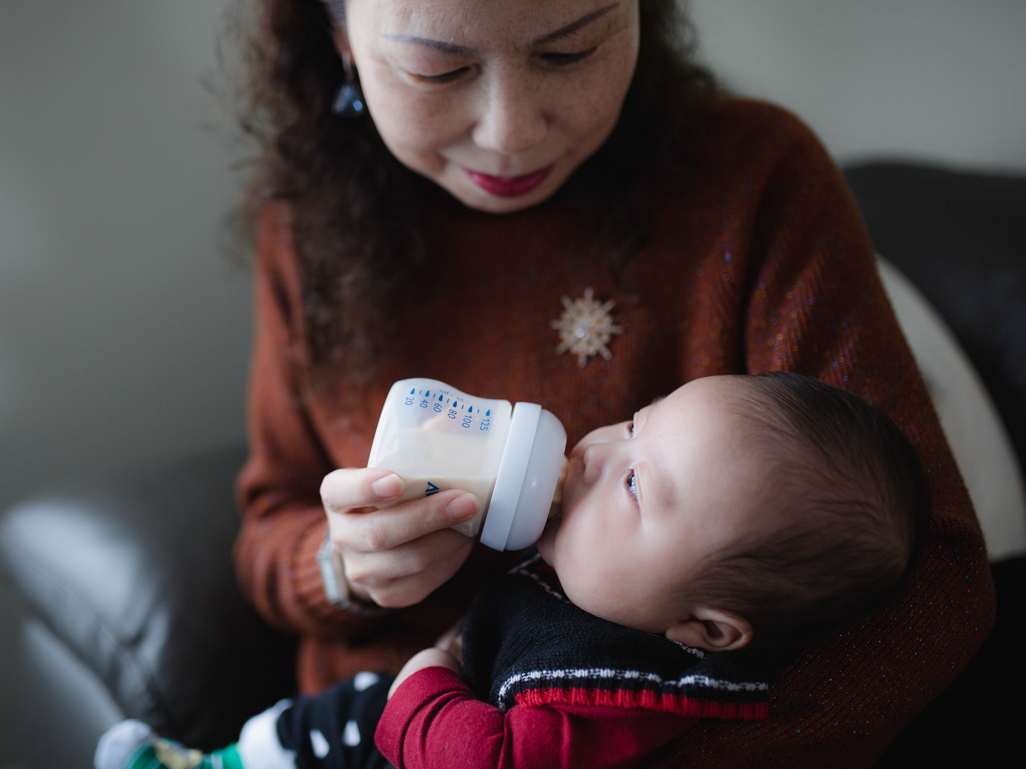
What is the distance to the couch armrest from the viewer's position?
1.08 m

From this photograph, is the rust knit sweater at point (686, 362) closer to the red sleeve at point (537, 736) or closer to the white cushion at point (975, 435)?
the red sleeve at point (537, 736)

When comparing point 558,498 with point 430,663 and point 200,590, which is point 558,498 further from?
point 200,590

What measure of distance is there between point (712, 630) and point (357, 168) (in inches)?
31.8

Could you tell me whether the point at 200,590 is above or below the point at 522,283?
below

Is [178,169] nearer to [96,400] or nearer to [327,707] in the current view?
[96,400]

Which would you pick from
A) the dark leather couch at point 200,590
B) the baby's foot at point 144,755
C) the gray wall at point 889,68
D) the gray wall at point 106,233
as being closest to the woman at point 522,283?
the dark leather couch at point 200,590

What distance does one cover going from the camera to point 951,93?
1.71m

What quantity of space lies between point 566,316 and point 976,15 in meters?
1.39

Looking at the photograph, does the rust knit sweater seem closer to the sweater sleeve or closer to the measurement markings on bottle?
the sweater sleeve

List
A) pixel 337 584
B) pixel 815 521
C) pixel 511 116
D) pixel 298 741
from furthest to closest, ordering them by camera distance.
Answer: pixel 337 584 → pixel 298 741 → pixel 511 116 → pixel 815 521

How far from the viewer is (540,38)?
690mm

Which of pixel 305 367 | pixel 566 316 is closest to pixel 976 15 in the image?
pixel 566 316

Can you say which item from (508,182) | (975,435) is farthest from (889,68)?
(508,182)

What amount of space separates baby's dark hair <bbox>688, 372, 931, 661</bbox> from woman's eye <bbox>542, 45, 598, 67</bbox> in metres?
0.38
